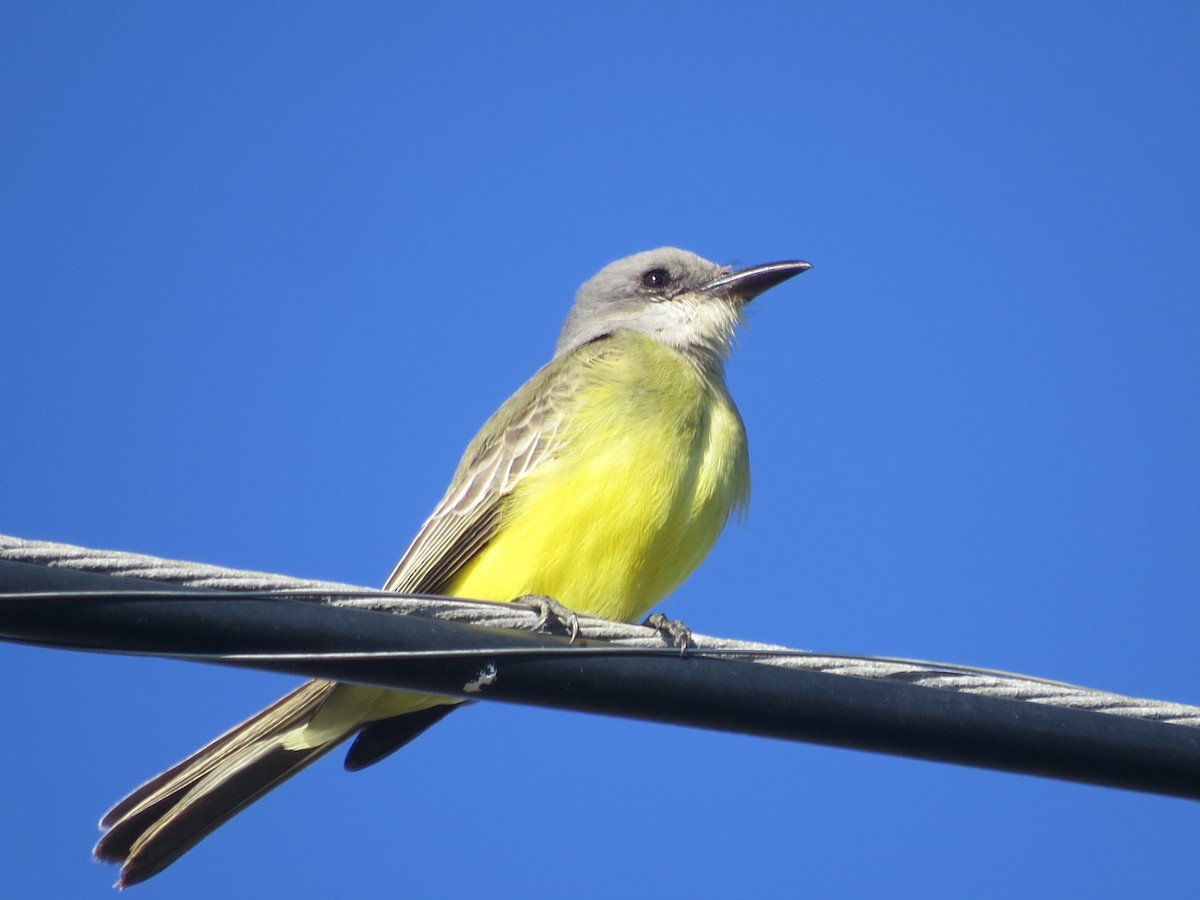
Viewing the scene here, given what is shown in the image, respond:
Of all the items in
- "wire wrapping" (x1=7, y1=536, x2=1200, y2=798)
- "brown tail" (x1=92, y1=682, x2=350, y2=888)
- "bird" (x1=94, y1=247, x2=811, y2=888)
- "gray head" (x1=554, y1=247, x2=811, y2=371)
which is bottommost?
"wire wrapping" (x1=7, y1=536, x2=1200, y2=798)

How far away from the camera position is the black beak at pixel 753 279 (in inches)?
315

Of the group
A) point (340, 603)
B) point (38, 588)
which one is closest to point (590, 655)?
point (340, 603)

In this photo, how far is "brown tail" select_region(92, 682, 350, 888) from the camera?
183 inches

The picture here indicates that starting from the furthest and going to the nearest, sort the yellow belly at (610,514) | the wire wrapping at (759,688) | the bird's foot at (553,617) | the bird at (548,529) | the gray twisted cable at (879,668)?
the yellow belly at (610,514) < the bird at (548,529) < the bird's foot at (553,617) < the gray twisted cable at (879,668) < the wire wrapping at (759,688)

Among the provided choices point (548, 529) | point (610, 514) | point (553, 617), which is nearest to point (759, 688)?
point (553, 617)

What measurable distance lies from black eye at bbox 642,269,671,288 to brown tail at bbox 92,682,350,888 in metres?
3.45

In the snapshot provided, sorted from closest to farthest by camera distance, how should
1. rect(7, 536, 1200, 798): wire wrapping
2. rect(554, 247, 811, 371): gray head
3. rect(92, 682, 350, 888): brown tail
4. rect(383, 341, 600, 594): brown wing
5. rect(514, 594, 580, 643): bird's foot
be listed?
rect(7, 536, 1200, 798): wire wrapping → rect(514, 594, 580, 643): bird's foot → rect(92, 682, 350, 888): brown tail → rect(383, 341, 600, 594): brown wing → rect(554, 247, 811, 371): gray head

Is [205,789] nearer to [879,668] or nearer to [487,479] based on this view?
[487,479]

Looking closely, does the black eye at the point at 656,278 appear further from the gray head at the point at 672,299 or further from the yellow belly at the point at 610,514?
the yellow belly at the point at 610,514

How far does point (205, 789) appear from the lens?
16.3ft

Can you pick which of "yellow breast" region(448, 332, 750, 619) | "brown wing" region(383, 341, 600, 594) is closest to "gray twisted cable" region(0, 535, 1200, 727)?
"yellow breast" region(448, 332, 750, 619)

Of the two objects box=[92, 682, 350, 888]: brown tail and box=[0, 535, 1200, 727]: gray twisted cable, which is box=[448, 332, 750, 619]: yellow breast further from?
box=[0, 535, 1200, 727]: gray twisted cable

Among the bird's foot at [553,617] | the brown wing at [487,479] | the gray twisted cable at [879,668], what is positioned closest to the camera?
the gray twisted cable at [879,668]

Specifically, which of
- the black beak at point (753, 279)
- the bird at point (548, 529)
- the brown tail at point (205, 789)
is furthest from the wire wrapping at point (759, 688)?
the black beak at point (753, 279)
